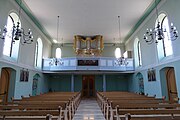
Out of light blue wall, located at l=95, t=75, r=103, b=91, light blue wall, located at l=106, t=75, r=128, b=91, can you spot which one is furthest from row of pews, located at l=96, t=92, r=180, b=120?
light blue wall, located at l=95, t=75, r=103, b=91

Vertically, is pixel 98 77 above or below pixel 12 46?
below

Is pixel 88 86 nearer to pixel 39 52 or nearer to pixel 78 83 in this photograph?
pixel 78 83

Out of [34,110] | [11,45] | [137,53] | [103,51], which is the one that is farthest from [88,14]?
[34,110]

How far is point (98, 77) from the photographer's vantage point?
54.1 feet

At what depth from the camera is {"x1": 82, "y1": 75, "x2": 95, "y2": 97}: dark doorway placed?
16188 millimetres

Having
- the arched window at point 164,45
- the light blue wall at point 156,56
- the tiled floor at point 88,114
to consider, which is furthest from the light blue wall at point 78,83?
the arched window at point 164,45

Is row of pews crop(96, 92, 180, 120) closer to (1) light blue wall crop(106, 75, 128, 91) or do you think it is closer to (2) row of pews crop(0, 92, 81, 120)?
(2) row of pews crop(0, 92, 81, 120)

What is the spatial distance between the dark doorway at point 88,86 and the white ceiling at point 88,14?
18.7ft

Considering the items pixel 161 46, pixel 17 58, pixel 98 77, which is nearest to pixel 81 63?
pixel 98 77

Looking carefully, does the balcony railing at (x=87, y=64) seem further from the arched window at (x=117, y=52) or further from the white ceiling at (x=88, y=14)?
the arched window at (x=117, y=52)

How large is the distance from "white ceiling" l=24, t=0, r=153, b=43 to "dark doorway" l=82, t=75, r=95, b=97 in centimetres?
571

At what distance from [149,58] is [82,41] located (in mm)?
6574

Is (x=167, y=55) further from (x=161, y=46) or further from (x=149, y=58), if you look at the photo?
(x=149, y=58)

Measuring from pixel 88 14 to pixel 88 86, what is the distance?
9.03 m
